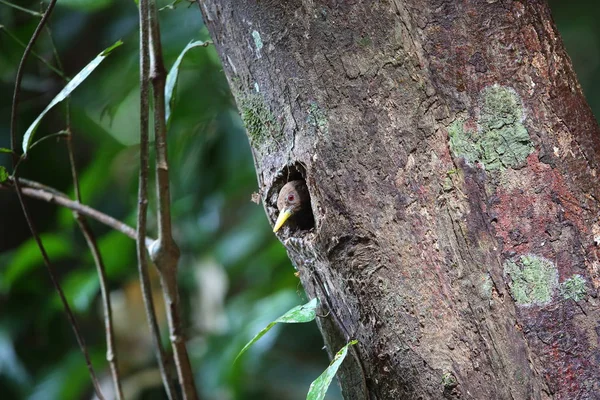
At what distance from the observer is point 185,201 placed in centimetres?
257

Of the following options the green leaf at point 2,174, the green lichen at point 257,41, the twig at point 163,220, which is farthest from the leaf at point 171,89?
the green lichen at point 257,41

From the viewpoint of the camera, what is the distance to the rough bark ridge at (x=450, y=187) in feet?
2.60

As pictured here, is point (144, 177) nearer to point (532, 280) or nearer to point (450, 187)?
point (450, 187)

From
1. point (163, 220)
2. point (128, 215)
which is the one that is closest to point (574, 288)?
point (163, 220)

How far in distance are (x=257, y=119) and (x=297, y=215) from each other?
0.49 ft

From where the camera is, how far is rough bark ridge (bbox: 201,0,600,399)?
2.60 feet

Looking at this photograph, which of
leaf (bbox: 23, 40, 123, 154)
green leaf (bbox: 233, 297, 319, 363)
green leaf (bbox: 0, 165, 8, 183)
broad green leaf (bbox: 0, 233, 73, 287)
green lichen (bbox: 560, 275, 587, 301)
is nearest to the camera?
green lichen (bbox: 560, 275, 587, 301)

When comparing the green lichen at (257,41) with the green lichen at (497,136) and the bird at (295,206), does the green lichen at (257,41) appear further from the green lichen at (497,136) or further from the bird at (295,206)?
the green lichen at (497,136)

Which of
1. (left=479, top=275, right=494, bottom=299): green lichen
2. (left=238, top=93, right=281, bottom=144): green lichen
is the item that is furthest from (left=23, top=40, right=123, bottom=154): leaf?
(left=479, top=275, right=494, bottom=299): green lichen

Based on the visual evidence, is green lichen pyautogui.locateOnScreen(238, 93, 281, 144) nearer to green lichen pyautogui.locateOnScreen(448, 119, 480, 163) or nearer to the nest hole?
the nest hole

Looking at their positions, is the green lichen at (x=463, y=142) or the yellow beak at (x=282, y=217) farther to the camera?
the yellow beak at (x=282, y=217)

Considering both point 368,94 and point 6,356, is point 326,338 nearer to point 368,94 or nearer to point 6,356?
point 368,94

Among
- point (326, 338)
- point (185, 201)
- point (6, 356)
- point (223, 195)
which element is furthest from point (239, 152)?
point (326, 338)

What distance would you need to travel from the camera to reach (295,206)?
0.93 meters
